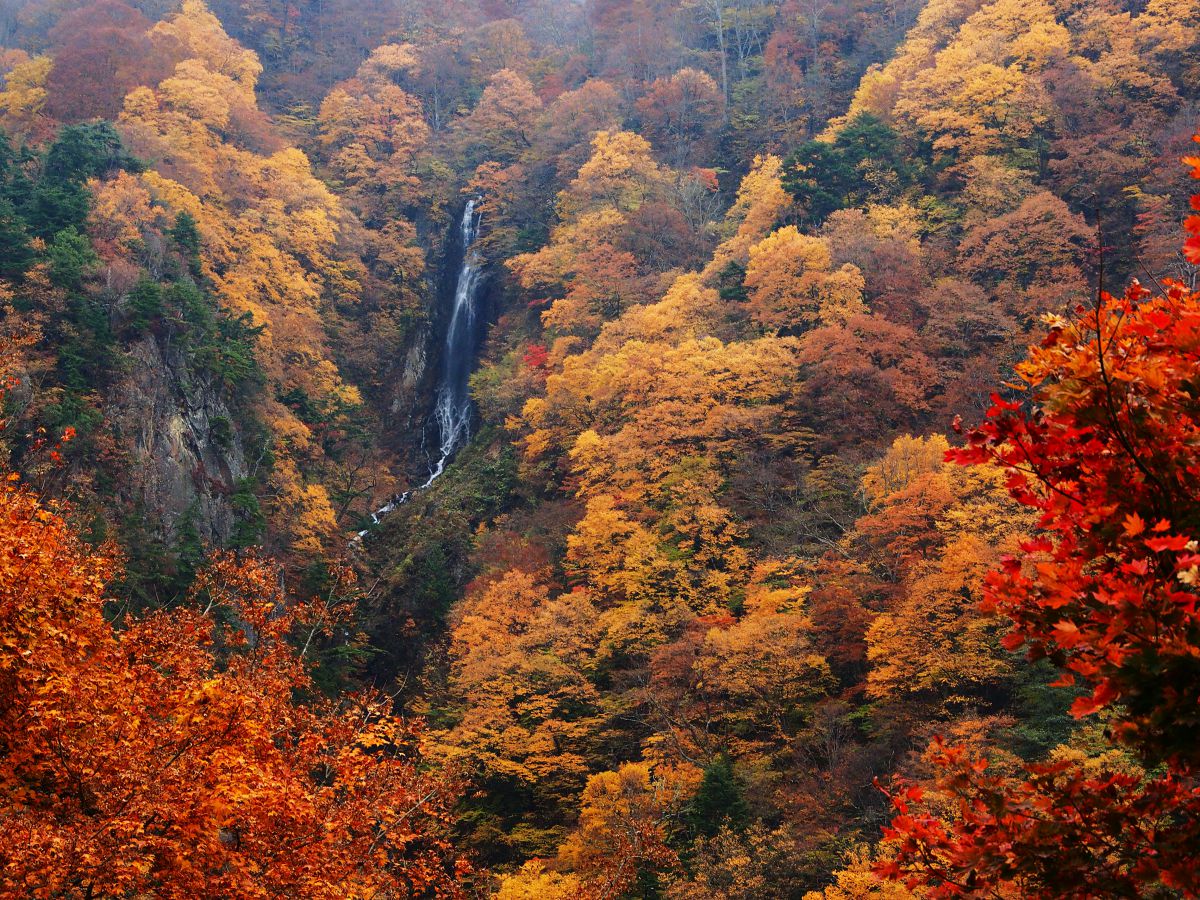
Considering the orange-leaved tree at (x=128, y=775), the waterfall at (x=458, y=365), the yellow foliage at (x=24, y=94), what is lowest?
the waterfall at (x=458, y=365)

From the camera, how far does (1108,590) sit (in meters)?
3.21

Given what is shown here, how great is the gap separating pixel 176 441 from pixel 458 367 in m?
16.4

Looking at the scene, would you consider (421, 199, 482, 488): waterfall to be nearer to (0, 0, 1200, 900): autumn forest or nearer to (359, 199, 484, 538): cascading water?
(359, 199, 484, 538): cascading water

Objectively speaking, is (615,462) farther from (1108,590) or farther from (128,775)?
(1108,590)

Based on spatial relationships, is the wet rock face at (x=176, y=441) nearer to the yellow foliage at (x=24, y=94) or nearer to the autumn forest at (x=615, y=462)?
the autumn forest at (x=615, y=462)

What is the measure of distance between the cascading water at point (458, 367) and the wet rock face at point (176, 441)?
9.52 meters

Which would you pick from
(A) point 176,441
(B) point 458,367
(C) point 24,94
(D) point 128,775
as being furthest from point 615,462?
(C) point 24,94

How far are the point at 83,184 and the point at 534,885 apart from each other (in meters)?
27.3

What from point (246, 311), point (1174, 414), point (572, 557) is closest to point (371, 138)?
point (246, 311)

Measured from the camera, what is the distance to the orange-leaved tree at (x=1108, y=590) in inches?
122

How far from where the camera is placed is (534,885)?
1644 cm

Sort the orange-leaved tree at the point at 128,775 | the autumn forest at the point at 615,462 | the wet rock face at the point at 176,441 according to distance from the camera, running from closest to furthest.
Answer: the autumn forest at the point at 615,462 < the orange-leaved tree at the point at 128,775 < the wet rock face at the point at 176,441

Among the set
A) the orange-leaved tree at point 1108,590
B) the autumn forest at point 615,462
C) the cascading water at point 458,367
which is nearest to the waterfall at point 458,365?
the cascading water at point 458,367

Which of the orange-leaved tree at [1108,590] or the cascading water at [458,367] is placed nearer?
the orange-leaved tree at [1108,590]
